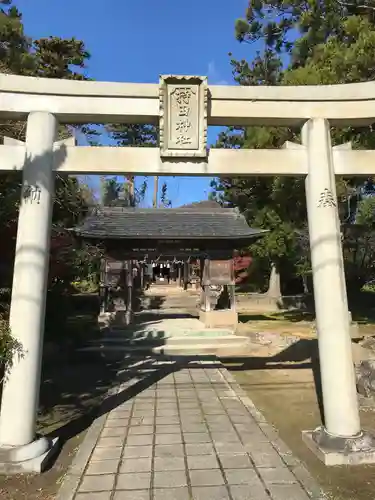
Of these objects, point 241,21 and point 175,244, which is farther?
point 241,21

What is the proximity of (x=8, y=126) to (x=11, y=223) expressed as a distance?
5.57ft

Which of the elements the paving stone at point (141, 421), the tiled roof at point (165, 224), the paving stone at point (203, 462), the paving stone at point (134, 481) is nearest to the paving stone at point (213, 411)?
the paving stone at point (141, 421)

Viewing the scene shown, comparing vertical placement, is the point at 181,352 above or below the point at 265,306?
below

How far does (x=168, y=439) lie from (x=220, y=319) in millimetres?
9976

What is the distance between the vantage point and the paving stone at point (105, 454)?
4223 mm

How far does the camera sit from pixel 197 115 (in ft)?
15.7

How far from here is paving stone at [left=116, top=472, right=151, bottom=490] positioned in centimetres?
359

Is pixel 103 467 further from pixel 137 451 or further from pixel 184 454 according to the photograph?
pixel 184 454

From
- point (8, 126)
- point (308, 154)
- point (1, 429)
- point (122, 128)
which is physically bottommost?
point (1, 429)

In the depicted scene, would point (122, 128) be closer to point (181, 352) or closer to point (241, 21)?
point (241, 21)

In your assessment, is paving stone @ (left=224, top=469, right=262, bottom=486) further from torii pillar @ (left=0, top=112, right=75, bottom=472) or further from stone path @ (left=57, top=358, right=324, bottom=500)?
torii pillar @ (left=0, top=112, right=75, bottom=472)

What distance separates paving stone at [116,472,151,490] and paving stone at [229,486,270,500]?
0.76 meters

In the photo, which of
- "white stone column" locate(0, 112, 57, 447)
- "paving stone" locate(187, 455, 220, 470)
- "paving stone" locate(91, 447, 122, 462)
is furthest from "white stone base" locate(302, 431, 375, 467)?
"white stone column" locate(0, 112, 57, 447)

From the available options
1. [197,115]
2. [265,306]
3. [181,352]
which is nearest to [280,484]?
[197,115]
